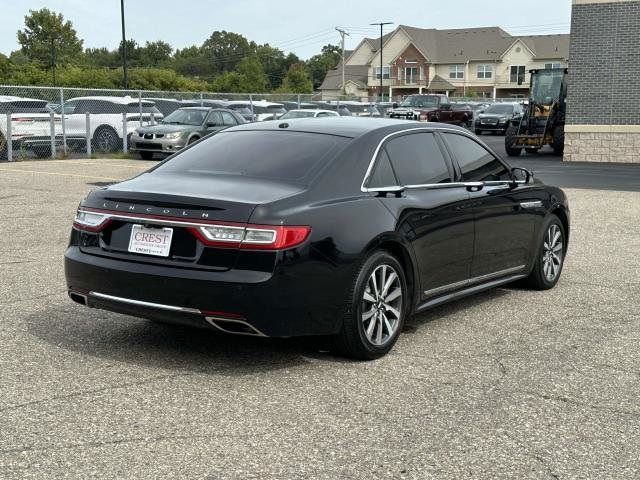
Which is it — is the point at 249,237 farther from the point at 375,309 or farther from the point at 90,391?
the point at 90,391

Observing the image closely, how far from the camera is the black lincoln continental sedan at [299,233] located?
16.3 feet

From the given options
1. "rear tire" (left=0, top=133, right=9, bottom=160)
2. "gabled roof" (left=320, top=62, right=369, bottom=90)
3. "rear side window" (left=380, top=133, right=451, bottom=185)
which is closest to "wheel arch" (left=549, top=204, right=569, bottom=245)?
"rear side window" (left=380, top=133, right=451, bottom=185)

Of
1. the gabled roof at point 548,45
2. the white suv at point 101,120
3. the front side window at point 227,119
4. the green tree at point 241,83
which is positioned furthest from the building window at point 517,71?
the front side window at point 227,119

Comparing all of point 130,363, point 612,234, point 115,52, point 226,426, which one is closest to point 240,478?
point 226,426

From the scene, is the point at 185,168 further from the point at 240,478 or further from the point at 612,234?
the point at 612,234

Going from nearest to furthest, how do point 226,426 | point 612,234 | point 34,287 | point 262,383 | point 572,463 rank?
point 572,463
point 226,426
point 262,383
point 34,287
point 612,234

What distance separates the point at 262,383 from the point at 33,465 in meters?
1.56

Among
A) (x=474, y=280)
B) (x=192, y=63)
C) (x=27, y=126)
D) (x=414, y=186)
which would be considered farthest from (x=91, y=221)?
(x=192, y=63)

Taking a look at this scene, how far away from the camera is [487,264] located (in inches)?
269

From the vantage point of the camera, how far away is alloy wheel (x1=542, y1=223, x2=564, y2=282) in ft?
Answer: 25.7

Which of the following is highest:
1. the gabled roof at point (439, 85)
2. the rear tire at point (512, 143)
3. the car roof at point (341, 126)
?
the gabled roof at point (439, 85)

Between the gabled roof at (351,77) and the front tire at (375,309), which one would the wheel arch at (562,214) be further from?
the gabled roof at (351,77)

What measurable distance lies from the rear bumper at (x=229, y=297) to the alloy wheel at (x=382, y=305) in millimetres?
295

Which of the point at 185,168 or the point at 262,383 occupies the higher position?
the point at 185,168
